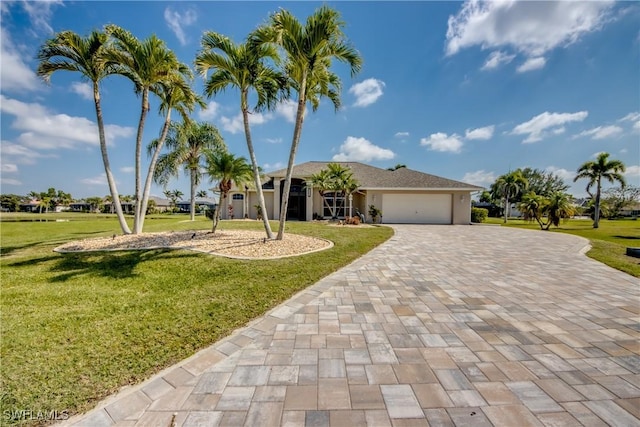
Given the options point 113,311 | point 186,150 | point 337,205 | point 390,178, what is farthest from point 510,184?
point 113,311

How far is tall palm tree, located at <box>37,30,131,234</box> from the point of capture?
8.62m

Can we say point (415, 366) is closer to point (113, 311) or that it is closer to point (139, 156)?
point (113, 311)

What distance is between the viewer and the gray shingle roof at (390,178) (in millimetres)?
20516

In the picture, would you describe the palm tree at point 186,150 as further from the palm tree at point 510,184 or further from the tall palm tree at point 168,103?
the palm tree at point 510,184

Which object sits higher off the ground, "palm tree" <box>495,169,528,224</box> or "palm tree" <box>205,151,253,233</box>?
"palm tree" <box>495,169,528,224</box>

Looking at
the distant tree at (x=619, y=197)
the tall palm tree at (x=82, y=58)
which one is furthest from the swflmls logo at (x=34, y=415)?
the distant tree at (x=619, y=197)

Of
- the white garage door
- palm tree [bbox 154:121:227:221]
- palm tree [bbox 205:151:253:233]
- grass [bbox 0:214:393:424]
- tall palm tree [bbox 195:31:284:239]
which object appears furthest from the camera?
the white garage door

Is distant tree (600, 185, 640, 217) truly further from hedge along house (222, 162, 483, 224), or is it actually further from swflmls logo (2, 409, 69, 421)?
swflmls logo (2, 409, 69, 421)

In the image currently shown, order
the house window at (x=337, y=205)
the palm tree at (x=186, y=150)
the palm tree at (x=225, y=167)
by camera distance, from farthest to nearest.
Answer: the house window at (x=337, y=205)
the palm tree at (x=186, y=150)
the palm tree at (x=225, y=167)

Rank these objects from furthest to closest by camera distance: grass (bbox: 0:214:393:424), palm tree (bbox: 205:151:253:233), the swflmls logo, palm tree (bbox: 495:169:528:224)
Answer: palm tree (bbox: 495:169:528:224) → palm tree (bbox: 205:151:253:233) → grass (bbox: 0:214:393:424) → the swflmls logo

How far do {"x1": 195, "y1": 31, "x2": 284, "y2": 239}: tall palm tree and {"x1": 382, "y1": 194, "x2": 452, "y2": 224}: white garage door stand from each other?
1389 cm

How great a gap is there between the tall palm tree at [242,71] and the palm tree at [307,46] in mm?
544

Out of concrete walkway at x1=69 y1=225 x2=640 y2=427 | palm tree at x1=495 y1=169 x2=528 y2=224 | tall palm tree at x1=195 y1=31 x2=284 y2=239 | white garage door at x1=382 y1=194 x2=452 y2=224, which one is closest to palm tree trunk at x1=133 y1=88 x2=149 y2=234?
tall palm tree at x1=195 y1=31 x2=284 y2=239

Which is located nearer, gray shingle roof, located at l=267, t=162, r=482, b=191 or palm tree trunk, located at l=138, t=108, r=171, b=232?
palm tree trunk, located at l=138, t=108, r=171, b=232
